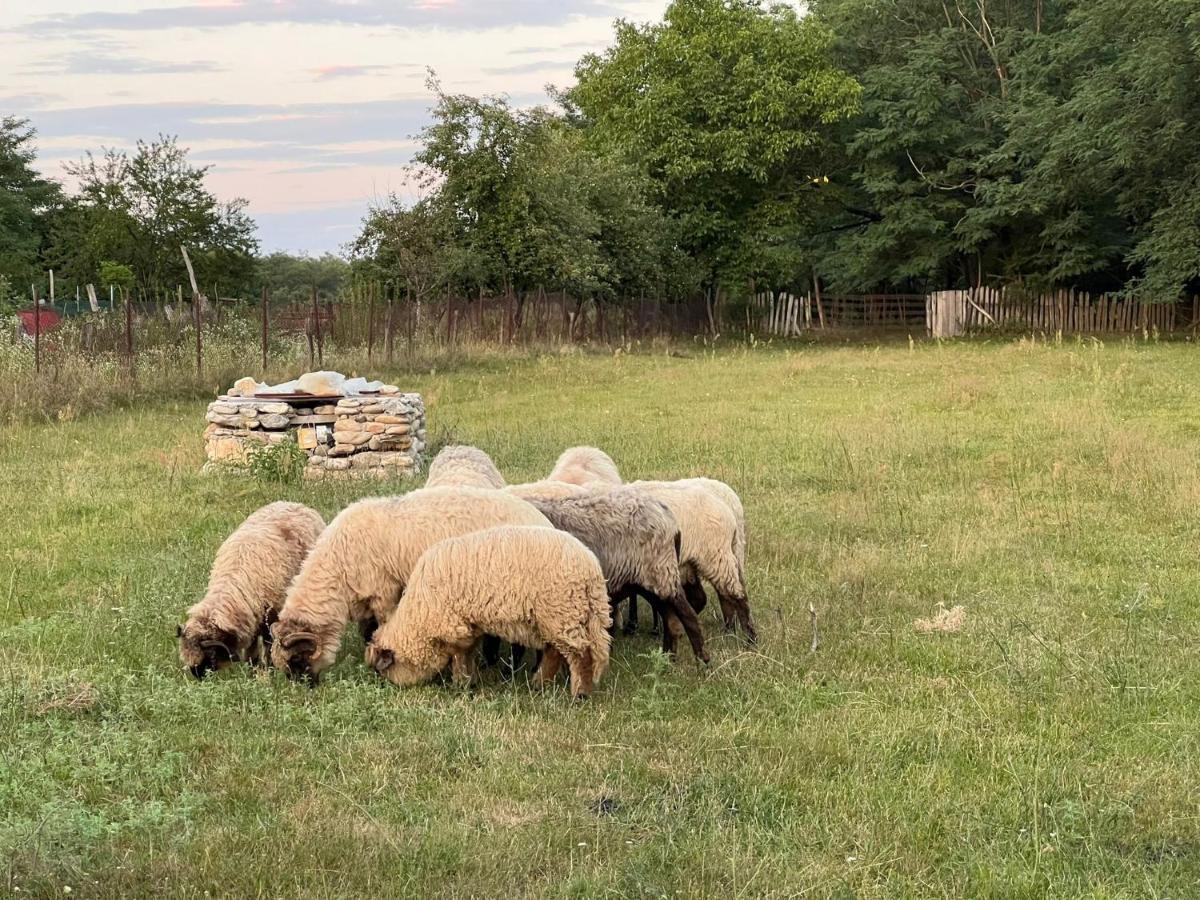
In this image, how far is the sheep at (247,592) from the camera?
595cm

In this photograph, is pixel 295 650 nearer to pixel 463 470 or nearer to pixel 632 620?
pixel 632 620

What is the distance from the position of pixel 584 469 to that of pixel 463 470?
0.94 m

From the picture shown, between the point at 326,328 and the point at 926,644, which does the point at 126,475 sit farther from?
the point at 326,328

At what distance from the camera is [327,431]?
11.9 meters

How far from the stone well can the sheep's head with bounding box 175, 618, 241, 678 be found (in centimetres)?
546

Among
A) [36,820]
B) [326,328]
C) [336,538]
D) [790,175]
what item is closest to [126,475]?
[336,538]

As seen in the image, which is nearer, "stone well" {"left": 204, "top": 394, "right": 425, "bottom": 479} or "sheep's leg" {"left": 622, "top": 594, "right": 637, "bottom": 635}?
"sheep's leg" {"left": 622, "top": 594, "right": 637, "bottom": 635}

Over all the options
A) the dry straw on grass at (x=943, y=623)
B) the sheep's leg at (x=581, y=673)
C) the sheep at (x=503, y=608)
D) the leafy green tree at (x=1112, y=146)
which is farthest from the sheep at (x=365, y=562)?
the leafy green tree at (x=1112, y=146)

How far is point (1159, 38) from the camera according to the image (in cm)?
2753

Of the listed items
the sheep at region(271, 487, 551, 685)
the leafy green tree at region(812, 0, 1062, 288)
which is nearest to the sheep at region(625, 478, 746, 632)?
the sheep at region(271, 487, 551, 685)

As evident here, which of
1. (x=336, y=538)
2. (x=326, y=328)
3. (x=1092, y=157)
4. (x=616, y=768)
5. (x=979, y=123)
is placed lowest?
(x=616, y=768)

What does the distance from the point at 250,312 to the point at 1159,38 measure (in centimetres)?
2230

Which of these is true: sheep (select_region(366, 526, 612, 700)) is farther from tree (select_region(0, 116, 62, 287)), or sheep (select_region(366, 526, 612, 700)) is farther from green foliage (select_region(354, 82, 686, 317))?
tree (select_region(0, 116, 62, 287))

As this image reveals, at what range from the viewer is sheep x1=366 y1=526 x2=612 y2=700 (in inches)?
216
